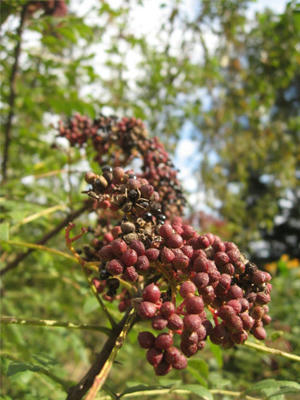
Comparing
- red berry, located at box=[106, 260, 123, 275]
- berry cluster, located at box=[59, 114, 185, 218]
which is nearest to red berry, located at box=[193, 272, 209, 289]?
red berry, located at box=[106, 260, 123, 275]

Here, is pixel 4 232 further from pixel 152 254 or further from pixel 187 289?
pixel 187 289

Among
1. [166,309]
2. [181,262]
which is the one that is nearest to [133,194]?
[181,262]

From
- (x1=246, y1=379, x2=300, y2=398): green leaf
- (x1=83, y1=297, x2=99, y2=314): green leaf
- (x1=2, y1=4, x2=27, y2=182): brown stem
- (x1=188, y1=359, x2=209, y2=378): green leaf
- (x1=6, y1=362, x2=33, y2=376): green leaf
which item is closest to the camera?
(x1=6, y1=362, x2=33, y2=376): green leaf

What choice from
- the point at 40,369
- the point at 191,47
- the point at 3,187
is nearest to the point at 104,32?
the point at 191,47

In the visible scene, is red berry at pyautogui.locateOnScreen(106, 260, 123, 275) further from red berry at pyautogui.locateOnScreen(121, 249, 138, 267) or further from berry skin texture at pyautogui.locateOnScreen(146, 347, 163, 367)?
berry skin texture at pyautogui.locateOnScreen(146, 347, 163, 367)

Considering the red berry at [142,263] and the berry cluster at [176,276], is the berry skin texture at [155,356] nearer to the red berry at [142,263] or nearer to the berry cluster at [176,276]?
the berry cluster at [176,276]
